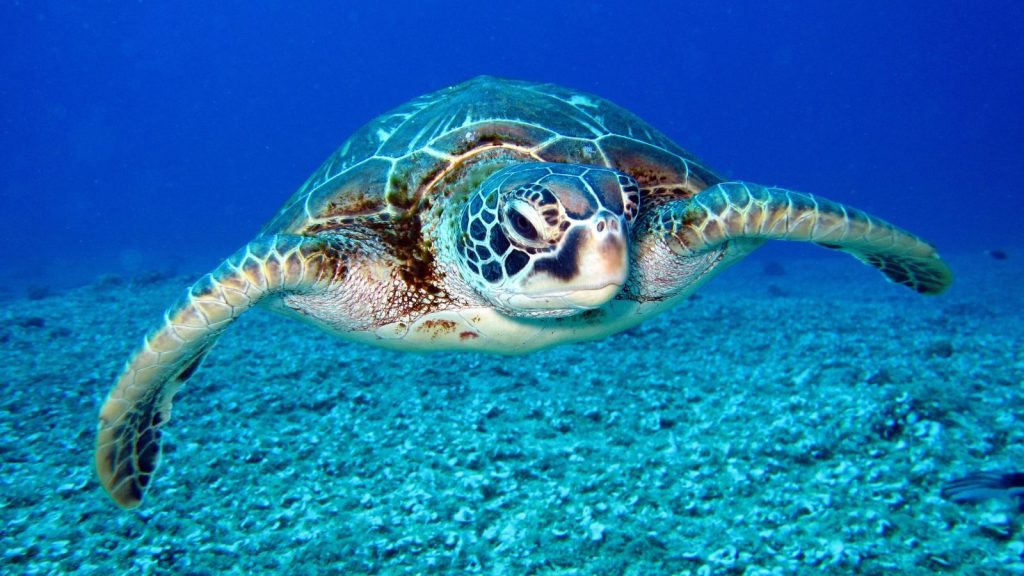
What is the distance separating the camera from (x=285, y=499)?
9.70 feet

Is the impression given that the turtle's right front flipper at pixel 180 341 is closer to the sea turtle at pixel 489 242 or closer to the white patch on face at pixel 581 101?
the sea turtle at pixel 489 242

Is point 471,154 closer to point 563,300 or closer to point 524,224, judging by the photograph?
point 524,224

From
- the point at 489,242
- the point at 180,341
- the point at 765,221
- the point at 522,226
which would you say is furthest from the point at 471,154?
the point at 180,341

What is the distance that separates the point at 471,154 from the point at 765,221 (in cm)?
166

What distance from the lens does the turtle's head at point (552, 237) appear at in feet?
6.59

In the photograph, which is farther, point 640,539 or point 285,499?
point 285,499

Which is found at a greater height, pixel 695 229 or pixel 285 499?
pixel 695 229

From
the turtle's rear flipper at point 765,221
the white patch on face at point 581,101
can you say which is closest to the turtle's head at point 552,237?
the turtle's rear flipper at point 765,221

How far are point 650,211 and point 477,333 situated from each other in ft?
4.23

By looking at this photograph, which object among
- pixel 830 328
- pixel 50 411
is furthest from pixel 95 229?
pixel 830 328

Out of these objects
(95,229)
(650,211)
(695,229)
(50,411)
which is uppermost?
(95,229)

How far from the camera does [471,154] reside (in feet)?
10.1

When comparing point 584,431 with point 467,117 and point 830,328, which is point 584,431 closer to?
point 467,117

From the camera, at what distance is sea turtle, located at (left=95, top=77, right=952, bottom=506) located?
7.06 ft
